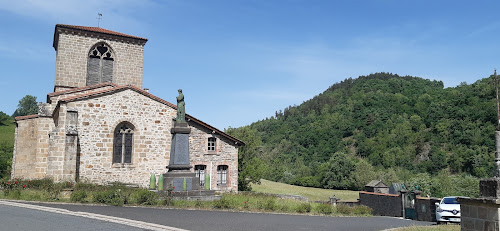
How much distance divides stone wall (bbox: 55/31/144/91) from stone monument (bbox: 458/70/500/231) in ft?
84.8

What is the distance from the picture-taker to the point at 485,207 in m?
5.88

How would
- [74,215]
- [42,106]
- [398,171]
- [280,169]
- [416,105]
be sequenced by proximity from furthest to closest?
[416,105] < [280,169] < [398,171] < [42,106] < [74,215]

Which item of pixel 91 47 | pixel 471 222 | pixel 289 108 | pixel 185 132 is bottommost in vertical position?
pixel 471 222

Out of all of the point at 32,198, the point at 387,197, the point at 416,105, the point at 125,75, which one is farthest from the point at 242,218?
the point at 416,105

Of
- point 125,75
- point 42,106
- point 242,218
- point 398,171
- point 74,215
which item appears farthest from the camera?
point 398,171

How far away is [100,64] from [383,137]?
187ft

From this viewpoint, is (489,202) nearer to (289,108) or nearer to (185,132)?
(185,132)

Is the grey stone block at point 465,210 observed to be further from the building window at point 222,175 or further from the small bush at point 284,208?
the building window at point 222,175

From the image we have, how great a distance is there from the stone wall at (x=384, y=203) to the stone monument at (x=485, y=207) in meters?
17.0

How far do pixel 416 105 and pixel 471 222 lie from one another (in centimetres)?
7716

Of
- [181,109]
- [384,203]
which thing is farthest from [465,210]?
[384,203]

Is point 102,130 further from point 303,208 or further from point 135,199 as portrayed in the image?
point 303,208

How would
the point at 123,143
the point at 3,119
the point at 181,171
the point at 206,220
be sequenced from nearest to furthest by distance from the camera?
the point at 206,220 → the point at 181,171 → the point at 123,143 → the point at 3,119

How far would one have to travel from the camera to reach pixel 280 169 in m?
68.8
